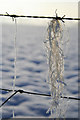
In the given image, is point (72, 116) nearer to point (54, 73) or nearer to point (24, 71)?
point (54, 73)

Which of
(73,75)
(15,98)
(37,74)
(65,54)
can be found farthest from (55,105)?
(37,74)

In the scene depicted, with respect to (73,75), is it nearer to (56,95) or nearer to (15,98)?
(15,98)

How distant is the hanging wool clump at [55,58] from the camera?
3.24 feet

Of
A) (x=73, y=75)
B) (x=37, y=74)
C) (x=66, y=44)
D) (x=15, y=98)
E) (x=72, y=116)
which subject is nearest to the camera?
(x=66, y=44)

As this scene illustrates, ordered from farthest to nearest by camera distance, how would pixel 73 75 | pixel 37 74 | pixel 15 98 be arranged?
1. pixel 37 74
2. pixel 73 75
3. pixel 15 98

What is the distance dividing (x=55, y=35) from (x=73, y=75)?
342cm

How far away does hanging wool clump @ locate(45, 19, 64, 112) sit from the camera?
987 millimetres

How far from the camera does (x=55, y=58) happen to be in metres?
1.02

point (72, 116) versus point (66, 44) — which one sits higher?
point (66, 44)

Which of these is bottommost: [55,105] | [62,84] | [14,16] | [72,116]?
[72,116]

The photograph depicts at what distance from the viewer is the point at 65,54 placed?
1.05 meters

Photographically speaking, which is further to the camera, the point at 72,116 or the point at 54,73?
the point at 72,116

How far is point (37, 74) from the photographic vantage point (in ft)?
15.3

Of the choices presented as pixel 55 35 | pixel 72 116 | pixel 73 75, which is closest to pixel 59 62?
pixel 55 35
